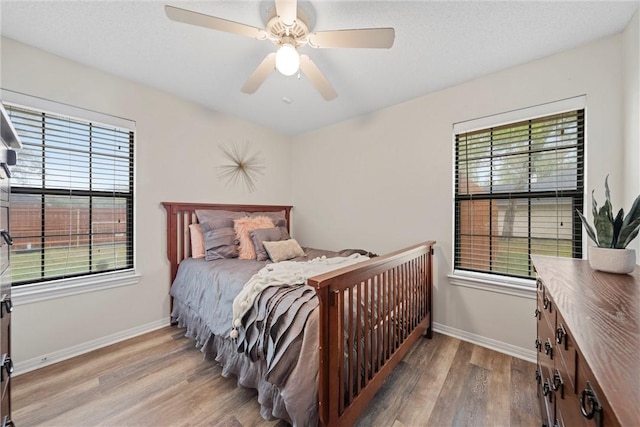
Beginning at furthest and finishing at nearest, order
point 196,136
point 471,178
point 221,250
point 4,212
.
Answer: point 196,136, point 221,250, point 471,178, point 4,212

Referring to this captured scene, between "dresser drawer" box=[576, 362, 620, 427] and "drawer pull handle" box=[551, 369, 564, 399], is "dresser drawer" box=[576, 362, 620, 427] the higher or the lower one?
the higher one

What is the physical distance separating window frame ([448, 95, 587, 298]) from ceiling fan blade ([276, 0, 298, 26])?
1.83 metres

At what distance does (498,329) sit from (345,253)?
148 centimetres

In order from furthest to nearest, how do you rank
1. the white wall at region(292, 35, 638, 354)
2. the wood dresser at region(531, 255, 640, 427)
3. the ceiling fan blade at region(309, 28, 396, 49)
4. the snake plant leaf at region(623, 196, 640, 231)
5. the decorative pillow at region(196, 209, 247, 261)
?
the decorative pillow at region(196, 209, 247, 261) < the white wall at region(292, 35, 638, 354) < the ceiling fan blade at region(309, 28, 396, 49) < the snake plant leaf at region(623, 196, 640, 231) < the wood dresser at region(531, 255, 640, 427)

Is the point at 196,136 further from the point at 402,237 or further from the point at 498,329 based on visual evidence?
the point at 498,329

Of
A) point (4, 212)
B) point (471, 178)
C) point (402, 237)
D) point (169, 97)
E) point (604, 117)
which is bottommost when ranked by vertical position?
point (402, 237)

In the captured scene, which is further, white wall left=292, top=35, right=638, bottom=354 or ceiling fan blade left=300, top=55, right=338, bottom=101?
white wall left=292, top=35, right=638, bottom=354

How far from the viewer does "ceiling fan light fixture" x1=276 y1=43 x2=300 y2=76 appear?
142cm

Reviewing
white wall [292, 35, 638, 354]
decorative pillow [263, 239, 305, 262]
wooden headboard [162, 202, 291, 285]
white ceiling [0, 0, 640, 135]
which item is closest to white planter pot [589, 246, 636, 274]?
white wall [292, 35, 638, 354]

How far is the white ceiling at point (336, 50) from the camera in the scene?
150 cm

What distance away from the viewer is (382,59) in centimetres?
198

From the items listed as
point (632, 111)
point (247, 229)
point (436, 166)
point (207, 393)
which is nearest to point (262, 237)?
point (247, 229)

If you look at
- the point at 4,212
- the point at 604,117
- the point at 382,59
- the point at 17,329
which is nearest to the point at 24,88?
the point at 4,212

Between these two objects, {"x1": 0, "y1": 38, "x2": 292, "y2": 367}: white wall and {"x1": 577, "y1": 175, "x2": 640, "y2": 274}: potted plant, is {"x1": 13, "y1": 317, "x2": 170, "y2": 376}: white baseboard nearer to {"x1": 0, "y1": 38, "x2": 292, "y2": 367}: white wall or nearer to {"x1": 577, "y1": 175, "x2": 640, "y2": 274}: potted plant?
{"x1": 0, "y1": 38, "x2": 292, "y2": 367}: white wall
